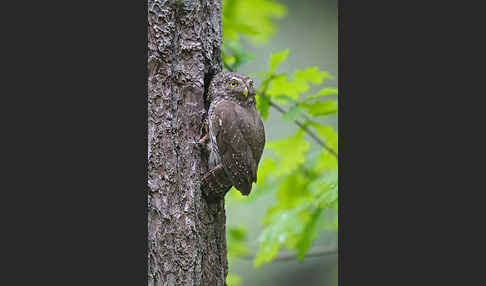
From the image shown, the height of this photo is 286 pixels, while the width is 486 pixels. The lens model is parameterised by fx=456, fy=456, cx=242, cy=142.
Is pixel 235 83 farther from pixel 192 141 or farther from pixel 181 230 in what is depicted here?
pixel 181 230

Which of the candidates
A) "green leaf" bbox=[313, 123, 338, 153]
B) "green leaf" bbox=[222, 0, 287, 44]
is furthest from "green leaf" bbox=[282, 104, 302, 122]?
"green leaf" bbox=[222, 0, 287, 44]

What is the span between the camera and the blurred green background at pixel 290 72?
4.29 meters

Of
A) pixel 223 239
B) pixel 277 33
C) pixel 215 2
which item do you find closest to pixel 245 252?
pixel 223 239

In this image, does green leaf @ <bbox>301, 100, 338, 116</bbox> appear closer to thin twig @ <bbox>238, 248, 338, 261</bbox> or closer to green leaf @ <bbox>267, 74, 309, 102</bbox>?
green leaf @ <bbox>267, 74, 309, 102</bbox>

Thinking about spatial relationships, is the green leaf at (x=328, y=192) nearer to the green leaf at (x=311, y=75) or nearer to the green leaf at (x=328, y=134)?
the green leaf at (x=328, y=134)

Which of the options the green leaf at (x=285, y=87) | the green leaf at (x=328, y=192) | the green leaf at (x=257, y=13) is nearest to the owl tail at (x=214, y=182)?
the green leaf at (x=328, y=192)

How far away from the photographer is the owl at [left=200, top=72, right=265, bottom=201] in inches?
116

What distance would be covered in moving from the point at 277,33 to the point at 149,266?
319 cm

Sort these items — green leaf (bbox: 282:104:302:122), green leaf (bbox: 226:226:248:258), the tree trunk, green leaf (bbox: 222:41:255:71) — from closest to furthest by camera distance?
the tree trunk < green leaf (bbox: 282:104:302:122) < green leaf (bbox: 222:41:255:71) < green leaf (bbox: 226:226:248:258)

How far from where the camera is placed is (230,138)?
2.98 meters

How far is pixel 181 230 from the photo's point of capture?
2842mm

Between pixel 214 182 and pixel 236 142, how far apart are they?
30 centimetres

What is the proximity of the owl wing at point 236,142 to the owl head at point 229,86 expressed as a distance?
0.20 ft

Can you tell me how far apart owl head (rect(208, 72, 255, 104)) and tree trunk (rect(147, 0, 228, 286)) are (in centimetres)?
10
